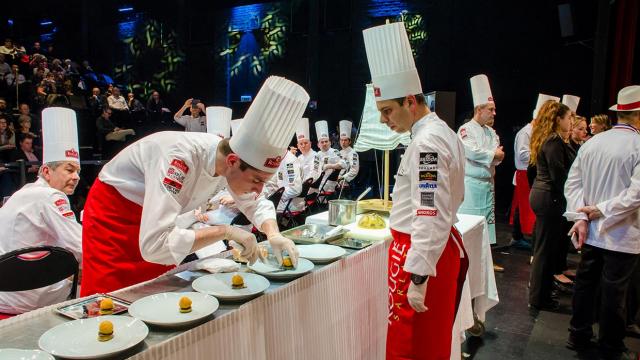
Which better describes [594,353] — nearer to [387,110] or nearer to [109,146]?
[387,110]

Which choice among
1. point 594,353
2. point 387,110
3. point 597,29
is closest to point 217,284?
Result: point 387,110

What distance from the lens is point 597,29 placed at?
6379 mm

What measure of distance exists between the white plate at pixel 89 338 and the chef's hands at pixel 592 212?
2.61 m

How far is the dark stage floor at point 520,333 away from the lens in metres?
2.89

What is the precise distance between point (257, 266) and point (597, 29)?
6.66 meters

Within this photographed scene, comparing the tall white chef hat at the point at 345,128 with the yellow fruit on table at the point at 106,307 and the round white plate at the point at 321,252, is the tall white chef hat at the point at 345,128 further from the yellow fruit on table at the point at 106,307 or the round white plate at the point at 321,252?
the yellow fruit on table at the point at 106,307

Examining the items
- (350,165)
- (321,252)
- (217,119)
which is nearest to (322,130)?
(350,165)

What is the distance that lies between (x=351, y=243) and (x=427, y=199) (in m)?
0.56

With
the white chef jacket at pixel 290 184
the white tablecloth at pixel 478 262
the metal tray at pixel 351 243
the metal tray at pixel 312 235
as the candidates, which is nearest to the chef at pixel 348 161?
the white chef jacket at pixel 290 184

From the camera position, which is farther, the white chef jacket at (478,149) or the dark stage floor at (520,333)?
the white chef jacket at (478,149)

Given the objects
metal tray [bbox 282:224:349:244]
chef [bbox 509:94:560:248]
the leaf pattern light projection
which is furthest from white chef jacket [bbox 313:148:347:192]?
the leaf pattern light projection

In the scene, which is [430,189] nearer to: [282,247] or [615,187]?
[282,247]

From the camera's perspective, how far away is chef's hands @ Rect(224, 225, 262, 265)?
58.0 inches

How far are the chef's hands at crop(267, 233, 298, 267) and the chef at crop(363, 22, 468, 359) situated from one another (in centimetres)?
39
